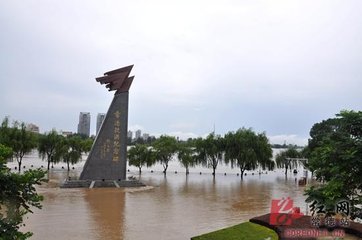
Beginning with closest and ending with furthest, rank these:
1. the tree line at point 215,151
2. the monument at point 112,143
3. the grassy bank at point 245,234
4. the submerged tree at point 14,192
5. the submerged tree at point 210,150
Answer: the submerged tree at point 14,192
the grassy bank at point 245,234
the monument at point 112,143
the tree line at point 215,151
the submerged tree at point 210,150

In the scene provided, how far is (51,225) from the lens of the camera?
36.8 ft

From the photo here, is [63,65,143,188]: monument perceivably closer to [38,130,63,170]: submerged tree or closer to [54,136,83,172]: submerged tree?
[54,136,83,172]: submerged tree

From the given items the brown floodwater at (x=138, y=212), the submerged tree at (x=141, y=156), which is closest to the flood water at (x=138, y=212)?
the brown floodwater at (x=138, y=212)

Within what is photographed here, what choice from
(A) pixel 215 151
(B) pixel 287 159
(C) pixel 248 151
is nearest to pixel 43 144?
(A) pixel 215 151

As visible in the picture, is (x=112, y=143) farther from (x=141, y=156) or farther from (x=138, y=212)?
(x=141, y=156)

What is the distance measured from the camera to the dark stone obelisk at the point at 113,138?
2241cm

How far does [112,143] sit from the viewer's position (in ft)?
74.7

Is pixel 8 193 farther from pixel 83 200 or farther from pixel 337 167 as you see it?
pixel 83 200

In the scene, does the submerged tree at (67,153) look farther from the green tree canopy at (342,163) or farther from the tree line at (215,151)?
the green tree canopy at (342,163)

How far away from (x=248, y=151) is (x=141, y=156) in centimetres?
1055

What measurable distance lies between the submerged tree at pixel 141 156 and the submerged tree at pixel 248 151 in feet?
24.4

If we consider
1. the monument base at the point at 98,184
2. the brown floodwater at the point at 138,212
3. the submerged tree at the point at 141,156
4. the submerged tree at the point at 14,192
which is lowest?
the brown floodwater at the point at 138,212

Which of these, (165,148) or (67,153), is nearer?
(67,153)

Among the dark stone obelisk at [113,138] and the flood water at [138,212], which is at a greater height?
the dark stone obelisk at [113,138]
